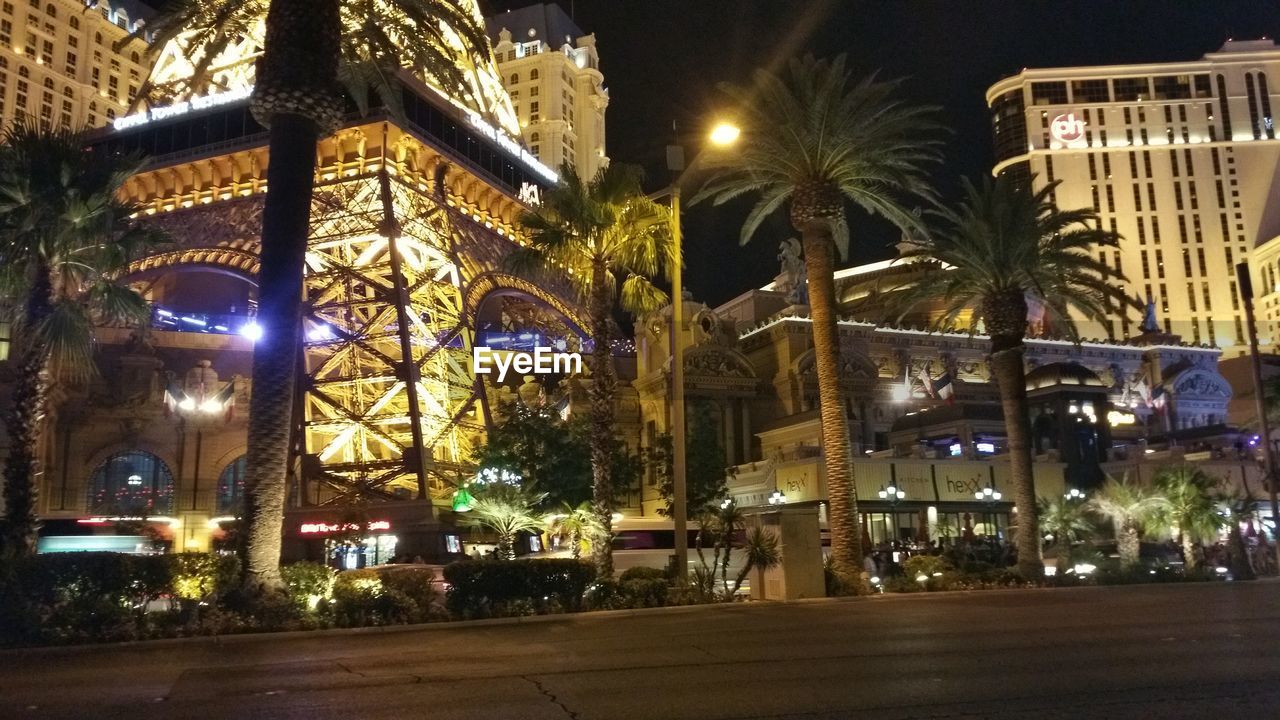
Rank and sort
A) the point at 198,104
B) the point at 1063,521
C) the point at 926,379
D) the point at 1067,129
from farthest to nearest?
1. the point at 1067,129
2. the point at 926,379
3. the point at 198,104
4. the point at 1063,521

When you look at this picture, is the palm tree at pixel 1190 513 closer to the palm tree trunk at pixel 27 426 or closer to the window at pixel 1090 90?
the palm tree trunk at pixel 27 426

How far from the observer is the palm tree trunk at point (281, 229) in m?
17.8

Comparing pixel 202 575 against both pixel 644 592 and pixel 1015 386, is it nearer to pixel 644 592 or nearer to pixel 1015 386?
pixel 644 592

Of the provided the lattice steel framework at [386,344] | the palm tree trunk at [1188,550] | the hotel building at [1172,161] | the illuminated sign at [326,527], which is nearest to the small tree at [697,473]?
the lattice steel framework at [386,344]

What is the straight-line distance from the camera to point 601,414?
24.4 meters

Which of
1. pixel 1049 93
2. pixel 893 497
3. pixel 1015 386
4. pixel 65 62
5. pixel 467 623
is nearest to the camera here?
pixel 467 623

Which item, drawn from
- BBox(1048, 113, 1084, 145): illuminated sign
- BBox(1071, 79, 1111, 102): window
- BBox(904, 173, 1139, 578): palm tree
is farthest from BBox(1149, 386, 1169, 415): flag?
BBox(1071, 79, 1111, 102): window

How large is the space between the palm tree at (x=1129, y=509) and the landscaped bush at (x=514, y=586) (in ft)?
64.5

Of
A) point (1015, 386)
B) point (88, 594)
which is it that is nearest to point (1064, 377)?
point (1015, 386)

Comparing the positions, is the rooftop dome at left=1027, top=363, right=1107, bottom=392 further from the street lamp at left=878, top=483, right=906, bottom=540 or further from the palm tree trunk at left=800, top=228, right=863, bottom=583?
the palm tree trunk at left=800, top=228, right=863, bottom=583

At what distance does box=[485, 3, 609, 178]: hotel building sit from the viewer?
128 meters

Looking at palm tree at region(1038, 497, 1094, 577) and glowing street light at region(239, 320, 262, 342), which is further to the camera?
glowing street light at region(239, 320, 262, 342)

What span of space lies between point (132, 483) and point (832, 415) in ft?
169

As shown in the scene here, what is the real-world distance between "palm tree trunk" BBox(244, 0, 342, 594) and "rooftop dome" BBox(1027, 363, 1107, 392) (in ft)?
161
